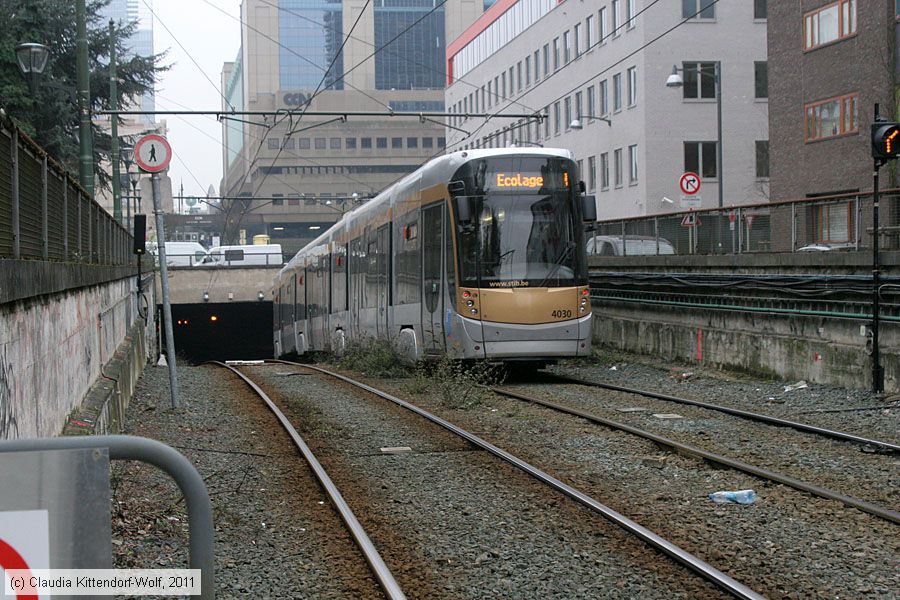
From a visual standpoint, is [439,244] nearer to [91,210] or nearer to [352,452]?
[91,210]

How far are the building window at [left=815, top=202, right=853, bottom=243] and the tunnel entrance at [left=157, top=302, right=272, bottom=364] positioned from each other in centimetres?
4832

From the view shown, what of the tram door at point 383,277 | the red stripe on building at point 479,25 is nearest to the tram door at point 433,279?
the tram door at point 383,277

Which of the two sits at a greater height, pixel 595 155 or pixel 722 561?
pixel 595 155

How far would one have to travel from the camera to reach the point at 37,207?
29.2 ft

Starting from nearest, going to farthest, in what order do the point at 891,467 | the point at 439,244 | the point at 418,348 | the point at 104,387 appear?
the point at 891,467 < the point at 104,387 < the point at 439,244 < the point at 418,348

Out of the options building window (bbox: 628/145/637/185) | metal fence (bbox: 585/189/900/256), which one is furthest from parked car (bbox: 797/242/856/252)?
building window (bbox: 628/145/637/185)

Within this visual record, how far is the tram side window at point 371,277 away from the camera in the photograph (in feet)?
70.3

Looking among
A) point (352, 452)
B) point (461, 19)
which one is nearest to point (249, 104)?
point (461, 19)

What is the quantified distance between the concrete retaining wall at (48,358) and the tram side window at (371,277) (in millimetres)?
7039

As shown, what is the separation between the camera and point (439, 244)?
17.1 meters

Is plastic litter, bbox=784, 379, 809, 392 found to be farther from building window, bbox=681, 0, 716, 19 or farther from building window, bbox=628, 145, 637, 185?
building window, bbox=681, 0, 716, 19

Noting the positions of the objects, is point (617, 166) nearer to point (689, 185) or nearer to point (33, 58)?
point (689, 185)

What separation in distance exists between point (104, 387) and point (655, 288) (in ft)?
37.9

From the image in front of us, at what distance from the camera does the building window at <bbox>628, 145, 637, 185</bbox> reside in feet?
171
